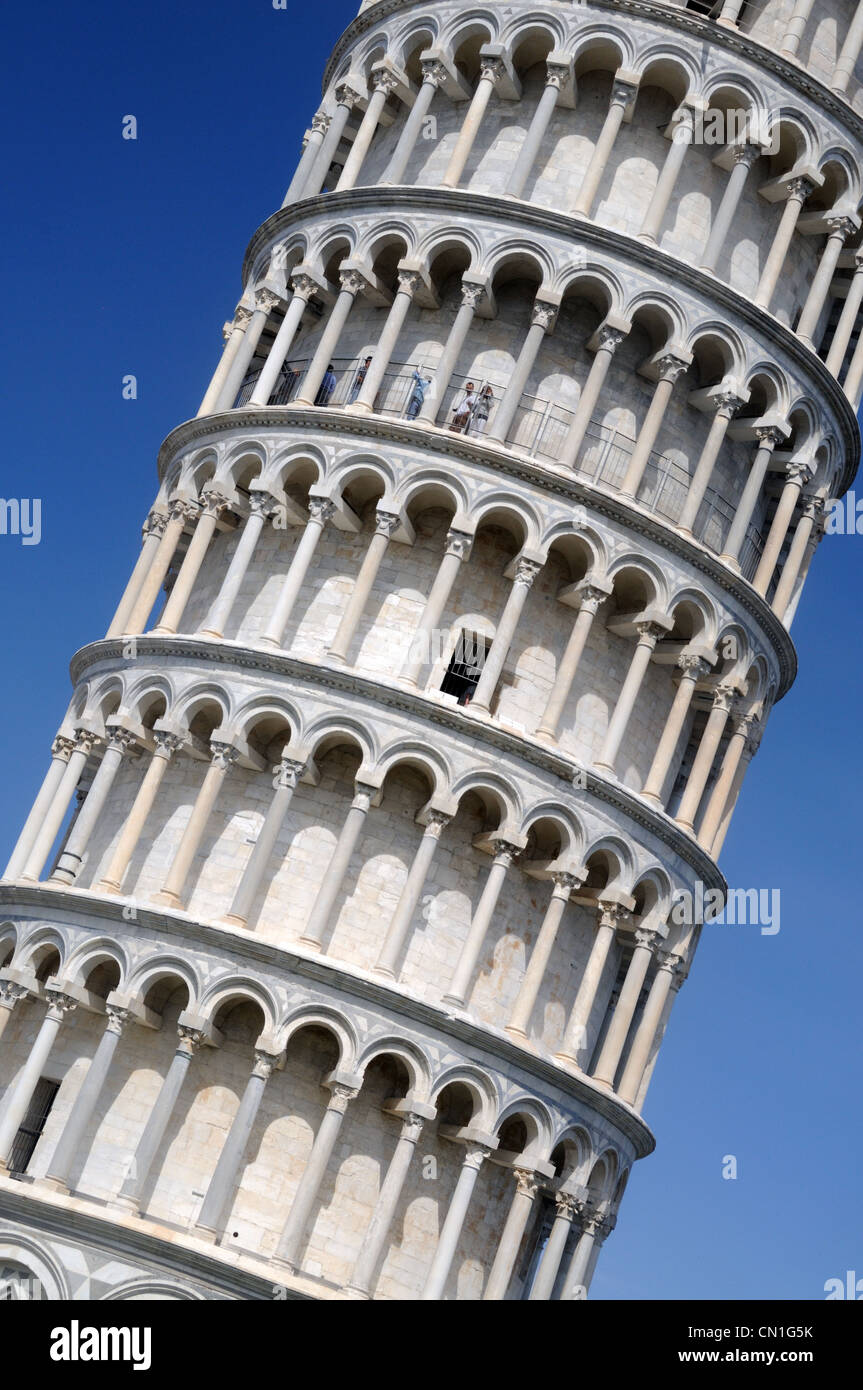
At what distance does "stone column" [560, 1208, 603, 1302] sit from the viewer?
34.0 m

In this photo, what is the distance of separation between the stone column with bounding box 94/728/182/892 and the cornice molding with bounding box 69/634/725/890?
1.53 metres

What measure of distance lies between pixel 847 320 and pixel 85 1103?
20.8 metres

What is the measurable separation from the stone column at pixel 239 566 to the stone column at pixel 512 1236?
→ 34.9 ft

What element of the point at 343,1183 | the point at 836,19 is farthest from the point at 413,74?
the point at 343,1183

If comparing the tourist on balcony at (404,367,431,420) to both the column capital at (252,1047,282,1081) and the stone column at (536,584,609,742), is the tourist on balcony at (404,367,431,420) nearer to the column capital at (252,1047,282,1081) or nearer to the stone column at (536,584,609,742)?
the stone column at (536,584,609,742)

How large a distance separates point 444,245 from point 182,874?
1258 centimetres

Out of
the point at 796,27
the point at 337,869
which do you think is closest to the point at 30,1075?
the point at 337,869

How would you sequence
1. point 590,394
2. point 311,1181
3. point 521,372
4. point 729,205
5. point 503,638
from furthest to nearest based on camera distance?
point 729,205 < point 590,394 < point 521,372 < point 503,638 < point 311,1181

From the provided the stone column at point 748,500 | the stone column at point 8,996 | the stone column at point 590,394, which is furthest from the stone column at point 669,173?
the stone column at point 8,996

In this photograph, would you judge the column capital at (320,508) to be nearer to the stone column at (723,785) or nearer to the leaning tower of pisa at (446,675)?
the leaning tower of pisa at (446,675)

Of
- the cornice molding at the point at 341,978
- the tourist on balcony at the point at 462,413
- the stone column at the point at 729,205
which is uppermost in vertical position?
the stone column at the point at 729,205

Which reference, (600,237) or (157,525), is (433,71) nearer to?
(600,237)

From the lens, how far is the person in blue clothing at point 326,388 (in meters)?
38.0

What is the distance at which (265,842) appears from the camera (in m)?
33.1
